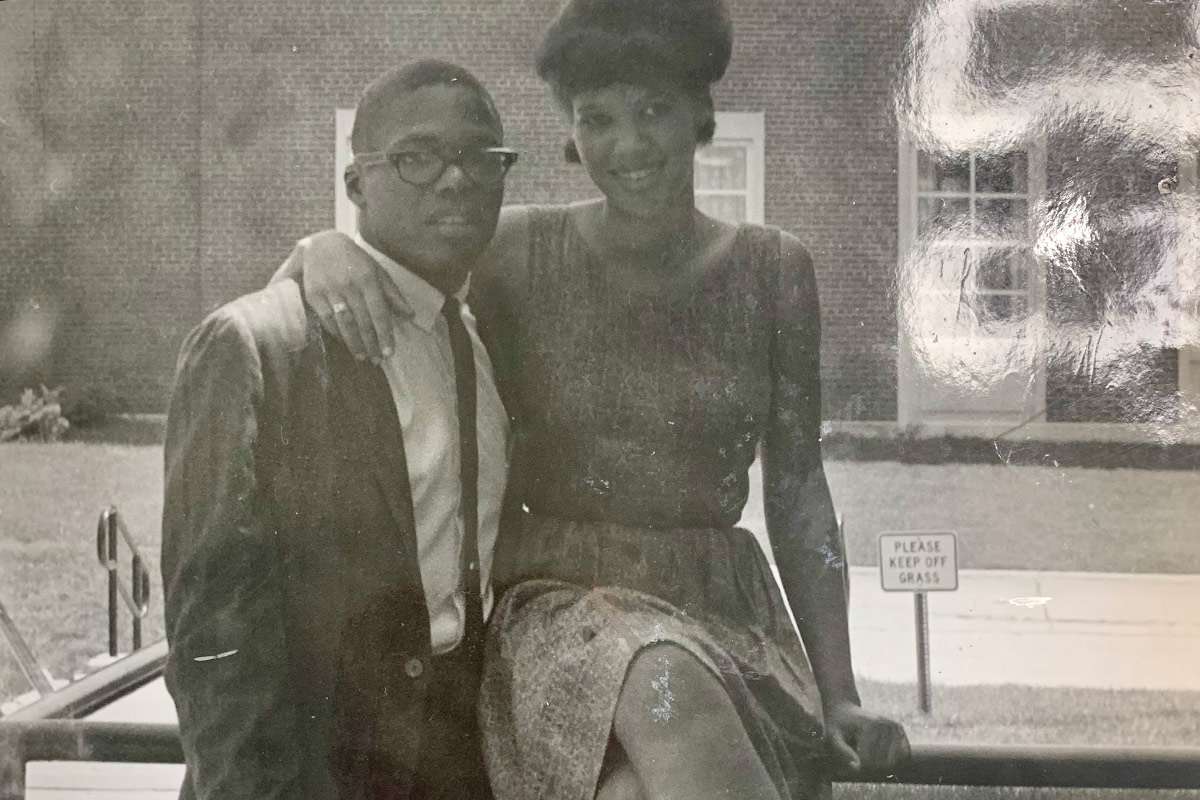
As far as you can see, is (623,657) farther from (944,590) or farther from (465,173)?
(465,173)

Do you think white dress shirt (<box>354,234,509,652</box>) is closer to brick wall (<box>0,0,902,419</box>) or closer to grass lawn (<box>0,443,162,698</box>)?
brick wall (<box>0,0,902,419</box>)

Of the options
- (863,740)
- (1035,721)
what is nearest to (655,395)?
(863,740)

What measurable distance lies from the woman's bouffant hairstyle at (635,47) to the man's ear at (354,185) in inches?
17.8

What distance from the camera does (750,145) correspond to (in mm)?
2150

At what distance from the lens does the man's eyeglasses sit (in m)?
2.03

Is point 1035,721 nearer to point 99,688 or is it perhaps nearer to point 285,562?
point 285,562

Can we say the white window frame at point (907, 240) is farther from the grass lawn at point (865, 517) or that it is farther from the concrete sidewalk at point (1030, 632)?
the concrete sidewalk at point (1030, 632)

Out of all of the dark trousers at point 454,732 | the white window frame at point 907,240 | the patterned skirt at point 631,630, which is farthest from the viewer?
the white window frame at point 907,240

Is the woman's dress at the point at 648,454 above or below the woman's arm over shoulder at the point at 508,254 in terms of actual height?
below

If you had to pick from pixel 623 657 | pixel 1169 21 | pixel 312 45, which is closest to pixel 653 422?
pixel 623 657

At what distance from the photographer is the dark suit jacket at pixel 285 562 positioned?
2021 millimetres

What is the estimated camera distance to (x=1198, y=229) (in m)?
2.29

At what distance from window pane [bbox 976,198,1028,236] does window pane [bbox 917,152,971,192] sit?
0.22 ft

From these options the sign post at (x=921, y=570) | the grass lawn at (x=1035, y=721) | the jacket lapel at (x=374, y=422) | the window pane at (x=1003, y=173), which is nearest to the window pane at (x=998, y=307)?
the window pane at (x=1003, y=173)
